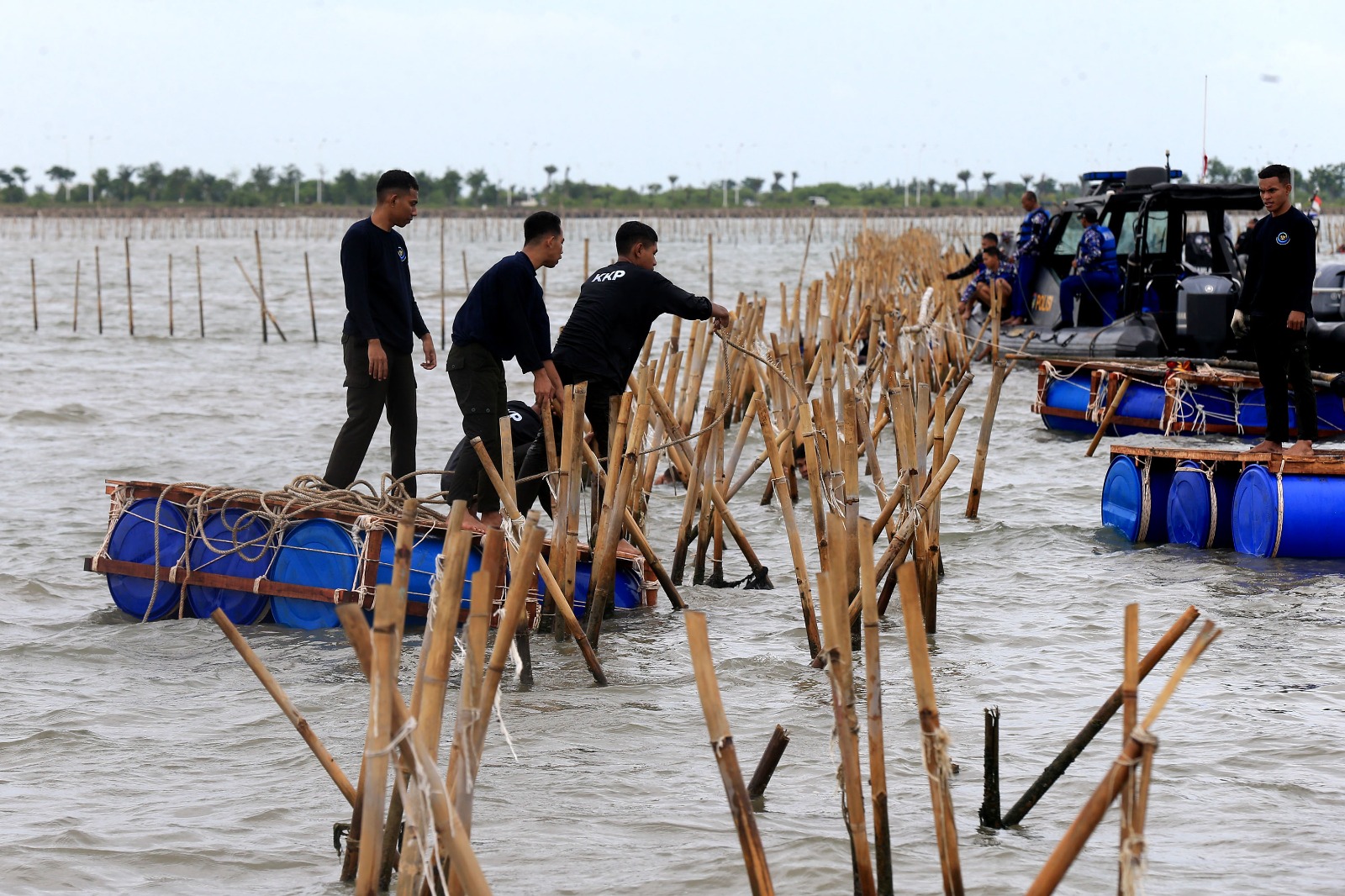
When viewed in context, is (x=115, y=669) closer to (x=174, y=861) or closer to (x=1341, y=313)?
(x=174, y=861)

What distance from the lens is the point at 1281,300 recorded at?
721 centimetres

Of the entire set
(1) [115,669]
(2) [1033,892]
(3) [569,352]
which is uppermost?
(3) [569,352]

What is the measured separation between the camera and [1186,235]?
1294cm

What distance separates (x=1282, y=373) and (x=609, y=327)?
360 cm

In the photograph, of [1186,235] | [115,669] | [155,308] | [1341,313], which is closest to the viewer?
[115,669]

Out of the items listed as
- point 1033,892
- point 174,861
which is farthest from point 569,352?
point 1033,892

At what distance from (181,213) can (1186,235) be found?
72.3m

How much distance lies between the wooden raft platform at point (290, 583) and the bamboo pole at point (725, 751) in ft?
8.70

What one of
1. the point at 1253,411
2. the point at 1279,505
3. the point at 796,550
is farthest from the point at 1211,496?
the point at 1253,411

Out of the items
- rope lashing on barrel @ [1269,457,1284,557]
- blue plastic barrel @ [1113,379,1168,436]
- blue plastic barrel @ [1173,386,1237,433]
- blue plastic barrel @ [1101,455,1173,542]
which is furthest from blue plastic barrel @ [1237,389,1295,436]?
rope lashing on barrel @ [1269,457,1284,557]

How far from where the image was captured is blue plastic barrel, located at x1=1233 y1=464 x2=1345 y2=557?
6.26m

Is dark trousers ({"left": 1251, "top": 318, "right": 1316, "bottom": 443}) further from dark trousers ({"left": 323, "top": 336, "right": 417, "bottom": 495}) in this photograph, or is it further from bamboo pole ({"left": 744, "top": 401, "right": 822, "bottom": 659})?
dark trousers ({"left": 323, "top": 336, "right": 417, "bottom": 495})

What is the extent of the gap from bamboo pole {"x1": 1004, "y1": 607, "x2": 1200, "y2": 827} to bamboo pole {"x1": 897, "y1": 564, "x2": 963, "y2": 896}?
321mm

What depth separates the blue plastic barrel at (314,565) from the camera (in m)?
5.24
